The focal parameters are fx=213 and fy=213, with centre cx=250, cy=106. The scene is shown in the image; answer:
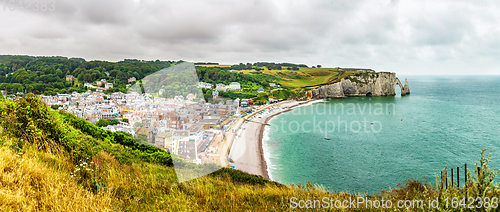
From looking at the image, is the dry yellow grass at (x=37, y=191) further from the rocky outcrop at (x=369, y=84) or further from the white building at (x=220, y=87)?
the rocky outcrop at (x=369, y=84)

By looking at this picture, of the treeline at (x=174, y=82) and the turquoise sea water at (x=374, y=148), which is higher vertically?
the treeline at (x=174, y=82)

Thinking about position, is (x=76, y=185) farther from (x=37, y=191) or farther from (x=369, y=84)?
(x=369, y=84)

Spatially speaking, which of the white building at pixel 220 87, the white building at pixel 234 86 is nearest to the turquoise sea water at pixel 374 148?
the white building at pixel 220 87

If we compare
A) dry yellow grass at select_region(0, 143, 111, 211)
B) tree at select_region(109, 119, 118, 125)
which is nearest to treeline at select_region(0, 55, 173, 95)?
tree at select_region(109, 119, 118, 125)

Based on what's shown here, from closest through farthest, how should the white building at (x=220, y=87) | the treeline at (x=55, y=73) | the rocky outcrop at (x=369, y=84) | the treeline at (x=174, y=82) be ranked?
the treeline at (x=174, y=82), the treeline at (x=55, y=73), the white building at (x=220, y=87), the rocky outcrop at (x=369, y=84)

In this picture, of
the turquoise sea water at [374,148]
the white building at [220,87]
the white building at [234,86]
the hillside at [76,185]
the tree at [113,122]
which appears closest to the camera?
the hillside at [76,185]

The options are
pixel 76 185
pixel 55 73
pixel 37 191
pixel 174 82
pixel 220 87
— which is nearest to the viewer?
pixel 37 191

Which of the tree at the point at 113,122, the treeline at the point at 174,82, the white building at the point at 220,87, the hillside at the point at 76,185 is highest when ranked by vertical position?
the white building at the point at 220,87

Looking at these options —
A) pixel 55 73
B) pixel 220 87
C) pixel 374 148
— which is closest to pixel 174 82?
pixel 374 148
